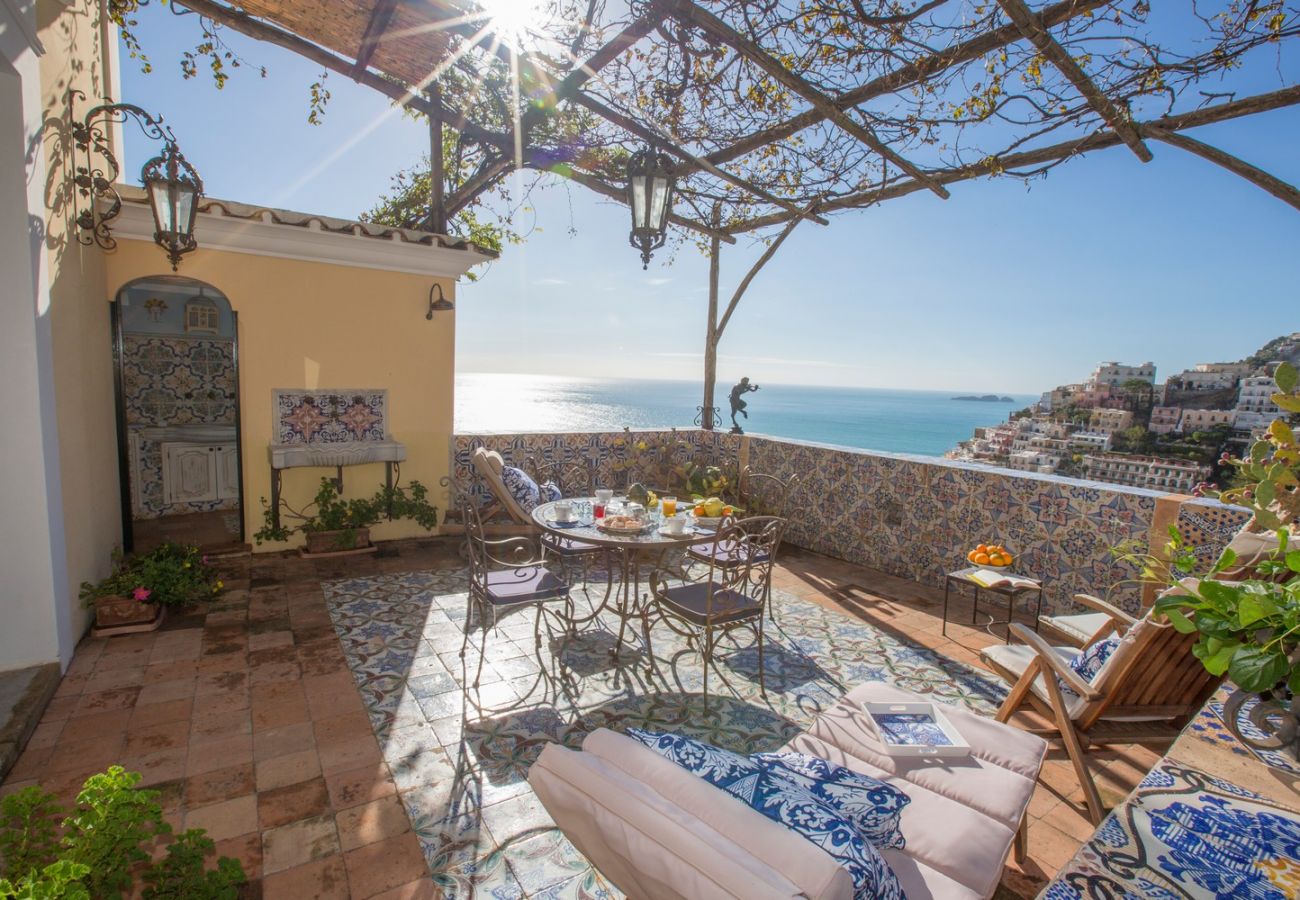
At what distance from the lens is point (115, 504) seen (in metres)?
4.52

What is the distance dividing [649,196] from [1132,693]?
2.96 m

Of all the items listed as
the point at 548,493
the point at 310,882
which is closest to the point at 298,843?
the point at 310,882

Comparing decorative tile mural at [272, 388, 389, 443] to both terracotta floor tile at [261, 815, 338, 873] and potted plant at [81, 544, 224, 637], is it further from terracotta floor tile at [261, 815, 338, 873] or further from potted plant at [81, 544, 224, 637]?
terracotta floor tile at [261, 815, 338, 873]

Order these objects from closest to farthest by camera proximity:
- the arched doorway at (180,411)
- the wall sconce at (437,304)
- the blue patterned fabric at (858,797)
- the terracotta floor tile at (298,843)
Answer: the blue patterned fabric at (858,797)
the terracotta floor tile at (298,843)
the wall sconce at (437,304)
the arched doorway at (180,411)

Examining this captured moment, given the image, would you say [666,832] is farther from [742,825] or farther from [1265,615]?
[1265,615]

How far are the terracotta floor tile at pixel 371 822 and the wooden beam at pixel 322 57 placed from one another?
437cm

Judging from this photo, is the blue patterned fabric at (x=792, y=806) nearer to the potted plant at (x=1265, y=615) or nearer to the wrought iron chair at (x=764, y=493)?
the potted plant at (x=1265, y=615)

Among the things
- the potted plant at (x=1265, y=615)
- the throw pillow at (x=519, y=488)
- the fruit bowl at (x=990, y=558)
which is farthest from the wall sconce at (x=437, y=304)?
the potted plant at (x=1265, y=615)

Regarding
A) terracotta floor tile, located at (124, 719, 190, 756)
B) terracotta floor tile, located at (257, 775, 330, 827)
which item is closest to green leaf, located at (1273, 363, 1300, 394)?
terracotta floor tile, located at (257, 775, 330, 827)

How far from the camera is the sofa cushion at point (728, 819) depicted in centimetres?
91

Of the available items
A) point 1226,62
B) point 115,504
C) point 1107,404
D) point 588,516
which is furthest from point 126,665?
point 1107,404

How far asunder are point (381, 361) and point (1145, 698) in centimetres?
577

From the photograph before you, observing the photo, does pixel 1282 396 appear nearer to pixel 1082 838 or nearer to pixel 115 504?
pixel 1082 838

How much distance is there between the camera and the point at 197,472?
6566 millimetres
